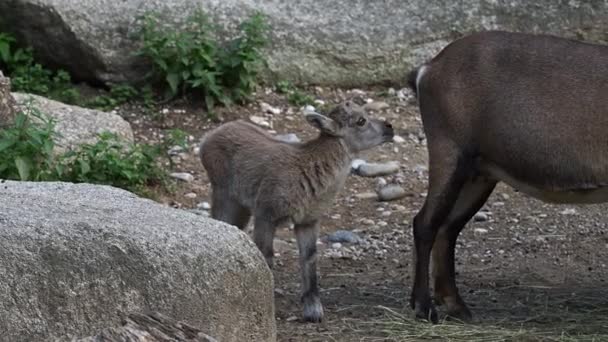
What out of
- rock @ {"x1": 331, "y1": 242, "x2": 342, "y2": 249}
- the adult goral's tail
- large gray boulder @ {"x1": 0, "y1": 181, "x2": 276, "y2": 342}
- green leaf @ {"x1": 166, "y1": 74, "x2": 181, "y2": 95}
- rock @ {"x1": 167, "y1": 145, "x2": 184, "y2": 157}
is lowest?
rock @ {"x1": 331, "y1": 242, "x2": 342, "y2": 249}

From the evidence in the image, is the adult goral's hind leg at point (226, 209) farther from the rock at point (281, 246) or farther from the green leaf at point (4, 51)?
the green leaf at point (4, 51)

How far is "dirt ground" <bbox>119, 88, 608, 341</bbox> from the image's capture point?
710 centimetres

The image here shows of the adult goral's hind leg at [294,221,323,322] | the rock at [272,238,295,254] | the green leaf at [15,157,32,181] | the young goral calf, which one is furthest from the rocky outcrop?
the adult goral's hind leg at [294,221,323,322]

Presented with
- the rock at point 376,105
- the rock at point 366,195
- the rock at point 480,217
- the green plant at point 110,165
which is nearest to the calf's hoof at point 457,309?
the rock at point 480,217

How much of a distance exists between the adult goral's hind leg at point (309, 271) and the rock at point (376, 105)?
3.67 metres

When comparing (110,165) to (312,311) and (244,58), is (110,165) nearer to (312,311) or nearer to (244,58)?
(244,58)

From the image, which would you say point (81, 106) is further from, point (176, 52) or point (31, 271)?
point (31, 271)

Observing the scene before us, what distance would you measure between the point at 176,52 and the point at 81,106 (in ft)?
2.87

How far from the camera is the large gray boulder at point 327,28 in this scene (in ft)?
36.1

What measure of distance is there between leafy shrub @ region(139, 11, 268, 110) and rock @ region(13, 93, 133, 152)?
0.65 metres

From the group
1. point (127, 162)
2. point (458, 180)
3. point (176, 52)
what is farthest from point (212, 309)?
point (176, 52)

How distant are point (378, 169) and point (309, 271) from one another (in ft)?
9.48

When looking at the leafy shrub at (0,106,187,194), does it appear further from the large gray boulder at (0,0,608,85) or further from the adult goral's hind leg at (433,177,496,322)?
the adult goral's hind leg at (433,177,496,322)

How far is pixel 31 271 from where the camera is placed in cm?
545
